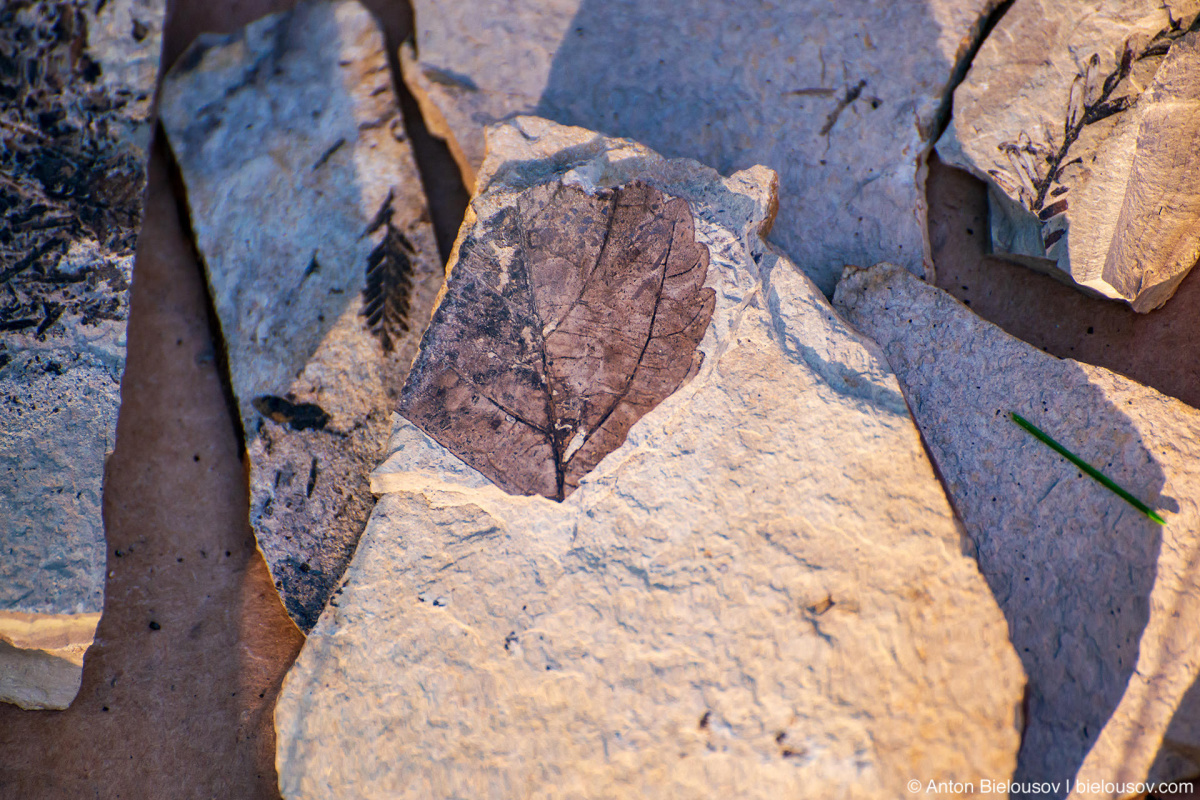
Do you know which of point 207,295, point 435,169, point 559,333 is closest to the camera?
point 559,333

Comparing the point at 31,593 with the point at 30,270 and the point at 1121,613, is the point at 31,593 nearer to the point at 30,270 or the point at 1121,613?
the point at 30,270

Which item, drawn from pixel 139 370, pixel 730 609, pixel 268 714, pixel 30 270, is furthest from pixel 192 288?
pixel 730 609

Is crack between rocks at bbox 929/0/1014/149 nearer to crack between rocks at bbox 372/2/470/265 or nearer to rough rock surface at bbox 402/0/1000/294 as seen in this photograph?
rough rock surface at bbox 402/0/1000/294

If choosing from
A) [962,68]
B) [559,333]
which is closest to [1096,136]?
[962,68]

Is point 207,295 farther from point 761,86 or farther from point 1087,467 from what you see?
point 1087,467

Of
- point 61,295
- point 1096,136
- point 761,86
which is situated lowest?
point 61,295

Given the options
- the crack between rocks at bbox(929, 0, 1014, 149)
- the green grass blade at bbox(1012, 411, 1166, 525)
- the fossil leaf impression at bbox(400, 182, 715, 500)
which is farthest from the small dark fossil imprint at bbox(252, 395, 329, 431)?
the crack between rocks at bbox(929, 0, 1014, 149)
